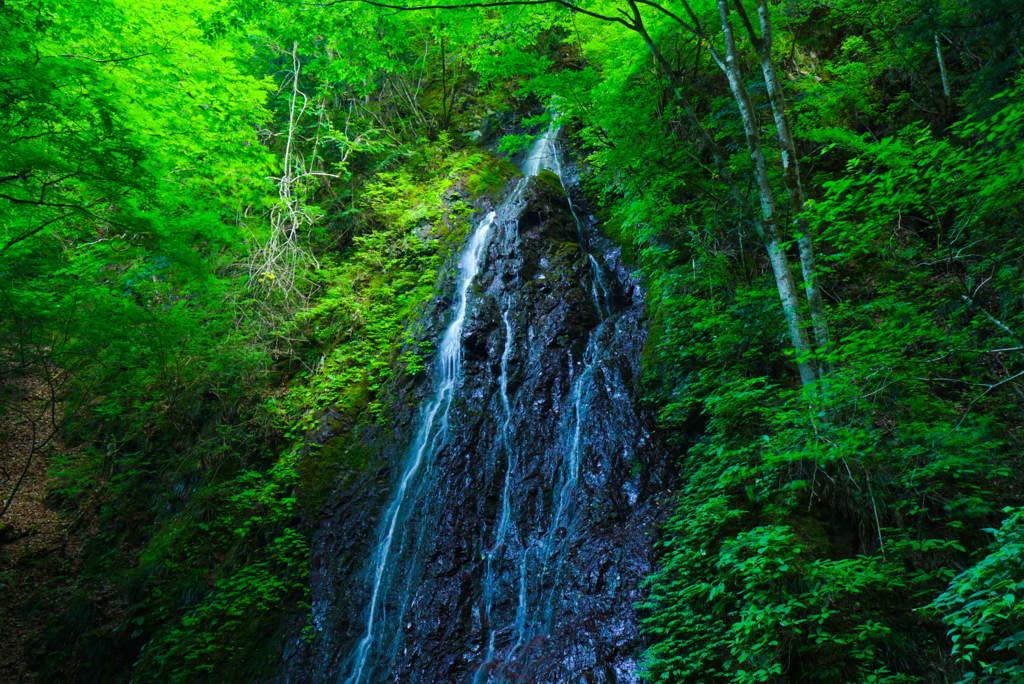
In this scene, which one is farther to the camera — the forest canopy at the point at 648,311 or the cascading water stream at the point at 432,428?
the cascading water stream at the point at 432,428

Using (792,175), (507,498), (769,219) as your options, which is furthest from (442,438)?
(792,175)

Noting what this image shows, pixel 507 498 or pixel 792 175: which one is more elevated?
pixel 792 175

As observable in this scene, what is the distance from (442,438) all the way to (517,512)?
1728 millimetres

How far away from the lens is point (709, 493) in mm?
4590

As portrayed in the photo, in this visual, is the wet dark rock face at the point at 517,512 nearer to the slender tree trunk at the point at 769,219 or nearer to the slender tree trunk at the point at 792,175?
the slender tree trunk at the point at 769,219

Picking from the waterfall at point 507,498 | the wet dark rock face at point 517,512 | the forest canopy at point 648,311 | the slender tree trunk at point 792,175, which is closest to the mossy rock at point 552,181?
the forest canopy at point 648,311

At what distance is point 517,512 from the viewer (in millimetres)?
5922

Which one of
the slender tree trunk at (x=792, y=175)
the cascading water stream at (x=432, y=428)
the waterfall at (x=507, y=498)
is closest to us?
the slender tree trunk at (x=792, y=175)

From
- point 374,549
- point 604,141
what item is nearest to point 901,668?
point 374,549

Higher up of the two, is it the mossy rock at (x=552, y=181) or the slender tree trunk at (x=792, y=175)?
the mossy rock at (x=552, y=181)

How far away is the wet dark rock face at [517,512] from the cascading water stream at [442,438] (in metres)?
0.07

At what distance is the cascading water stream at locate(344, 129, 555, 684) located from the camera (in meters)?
5.74

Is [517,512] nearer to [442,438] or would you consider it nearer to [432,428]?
[442,438]

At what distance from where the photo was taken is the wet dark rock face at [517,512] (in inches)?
185
